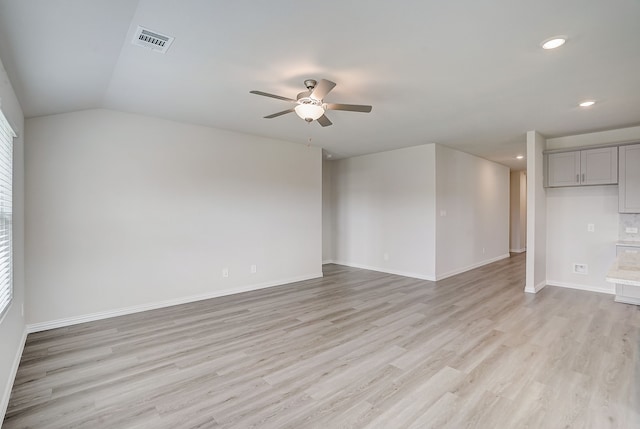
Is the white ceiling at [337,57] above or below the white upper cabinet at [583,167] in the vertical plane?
above

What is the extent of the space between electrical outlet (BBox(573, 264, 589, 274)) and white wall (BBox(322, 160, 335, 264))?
4541 millimetres

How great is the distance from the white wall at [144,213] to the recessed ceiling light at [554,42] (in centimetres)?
386

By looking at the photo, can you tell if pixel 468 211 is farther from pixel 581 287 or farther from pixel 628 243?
pixel 628 243

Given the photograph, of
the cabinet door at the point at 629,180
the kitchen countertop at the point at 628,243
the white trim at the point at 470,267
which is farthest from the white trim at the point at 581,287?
the white trim at the point at 470,267

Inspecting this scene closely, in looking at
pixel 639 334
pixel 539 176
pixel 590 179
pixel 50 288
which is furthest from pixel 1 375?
pixel 590 179

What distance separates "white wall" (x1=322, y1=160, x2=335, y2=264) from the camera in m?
7.61

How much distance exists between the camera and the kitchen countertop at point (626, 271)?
187cm

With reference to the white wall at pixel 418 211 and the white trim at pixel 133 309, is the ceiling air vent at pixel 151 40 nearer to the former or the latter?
the white trim at pixel 133 309

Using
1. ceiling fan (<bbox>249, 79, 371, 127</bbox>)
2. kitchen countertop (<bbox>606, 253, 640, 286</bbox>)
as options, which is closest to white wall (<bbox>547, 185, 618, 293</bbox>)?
kitchen countertop (<bbox>606, 253, 640, 286</bbox>)

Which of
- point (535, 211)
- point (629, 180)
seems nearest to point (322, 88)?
point (535, 211)

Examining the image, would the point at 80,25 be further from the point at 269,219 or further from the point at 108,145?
the point at 269,219

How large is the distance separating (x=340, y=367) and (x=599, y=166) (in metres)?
4.83

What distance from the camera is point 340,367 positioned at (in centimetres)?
263

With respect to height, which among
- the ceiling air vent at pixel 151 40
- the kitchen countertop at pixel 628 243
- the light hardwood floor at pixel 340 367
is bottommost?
the light hardwood floor at pixel 340 367
